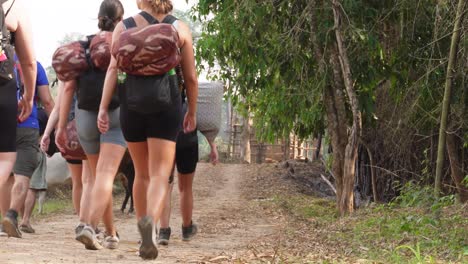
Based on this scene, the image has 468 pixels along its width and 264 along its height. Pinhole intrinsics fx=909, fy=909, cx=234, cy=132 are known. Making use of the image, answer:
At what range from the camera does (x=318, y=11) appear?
1206 cm

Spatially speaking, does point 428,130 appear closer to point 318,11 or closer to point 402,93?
point 402,93

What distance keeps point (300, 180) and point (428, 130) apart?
8681 millimetres

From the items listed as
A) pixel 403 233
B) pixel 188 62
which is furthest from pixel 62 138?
pixel 403 233

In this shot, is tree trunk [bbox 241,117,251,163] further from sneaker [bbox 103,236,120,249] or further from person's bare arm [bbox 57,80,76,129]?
person's bare arm [bbox 57,80,76,129]

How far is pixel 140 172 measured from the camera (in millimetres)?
6152

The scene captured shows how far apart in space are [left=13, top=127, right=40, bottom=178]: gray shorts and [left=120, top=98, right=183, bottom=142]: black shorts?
2.57 metres

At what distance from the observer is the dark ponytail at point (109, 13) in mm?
6797

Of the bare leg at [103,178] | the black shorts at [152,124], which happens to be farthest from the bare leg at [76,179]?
the black shorts at [152,124]

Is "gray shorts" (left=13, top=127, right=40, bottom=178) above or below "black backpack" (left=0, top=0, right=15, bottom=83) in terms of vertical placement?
below

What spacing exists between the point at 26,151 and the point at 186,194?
1.52 m

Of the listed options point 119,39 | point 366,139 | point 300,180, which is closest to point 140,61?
point 119,39

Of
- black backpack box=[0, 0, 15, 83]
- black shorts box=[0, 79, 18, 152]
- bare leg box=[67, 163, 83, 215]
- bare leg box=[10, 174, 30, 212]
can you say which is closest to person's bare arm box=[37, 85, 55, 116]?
bare leg box=[67, 163, 83, 215]

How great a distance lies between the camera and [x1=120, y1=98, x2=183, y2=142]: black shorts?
5.80 metres

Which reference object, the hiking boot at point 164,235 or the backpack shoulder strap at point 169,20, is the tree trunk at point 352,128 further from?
the backpack shoulder strap at point 169,20
